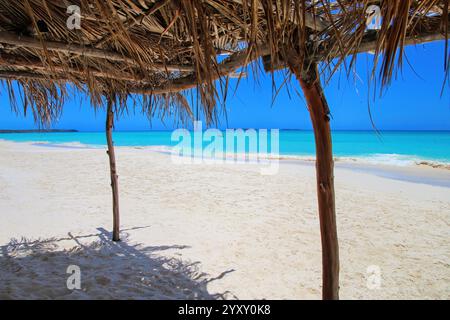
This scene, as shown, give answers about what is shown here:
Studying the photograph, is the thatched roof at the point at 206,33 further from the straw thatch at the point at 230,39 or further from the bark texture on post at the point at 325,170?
the bark texture on post at the point at 325,170

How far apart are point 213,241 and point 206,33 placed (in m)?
2.55

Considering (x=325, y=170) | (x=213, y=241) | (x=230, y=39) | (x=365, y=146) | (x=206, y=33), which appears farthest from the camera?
(x=365, y=146)

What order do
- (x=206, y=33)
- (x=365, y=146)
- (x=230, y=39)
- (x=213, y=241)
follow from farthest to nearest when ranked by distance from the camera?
(x=365, y=146)
(x=213, y=241)
(x=230, y=39)
(x=206, y=33)

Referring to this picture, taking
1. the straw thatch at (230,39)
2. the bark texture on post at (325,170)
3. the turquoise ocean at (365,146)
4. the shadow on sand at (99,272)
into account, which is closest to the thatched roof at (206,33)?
the straw thatch at (230,39)

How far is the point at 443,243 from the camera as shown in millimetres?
3227

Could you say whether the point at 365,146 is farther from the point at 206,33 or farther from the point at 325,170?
the point at 206,33

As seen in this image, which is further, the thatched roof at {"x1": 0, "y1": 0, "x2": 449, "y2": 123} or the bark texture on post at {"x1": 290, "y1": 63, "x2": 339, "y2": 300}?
the bark texture on post at {"x1": 290, "y1": 63, "x2": 339, "y2": 300}

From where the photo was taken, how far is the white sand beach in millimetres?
2170

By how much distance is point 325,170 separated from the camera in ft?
4.79

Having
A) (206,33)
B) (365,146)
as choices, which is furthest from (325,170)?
(365,146)

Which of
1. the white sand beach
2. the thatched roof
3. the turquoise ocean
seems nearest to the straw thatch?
the thatched roof

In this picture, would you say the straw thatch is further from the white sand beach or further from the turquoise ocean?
the turquoise ocean

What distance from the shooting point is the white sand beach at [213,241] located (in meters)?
2.17

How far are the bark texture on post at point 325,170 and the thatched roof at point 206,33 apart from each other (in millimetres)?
124
